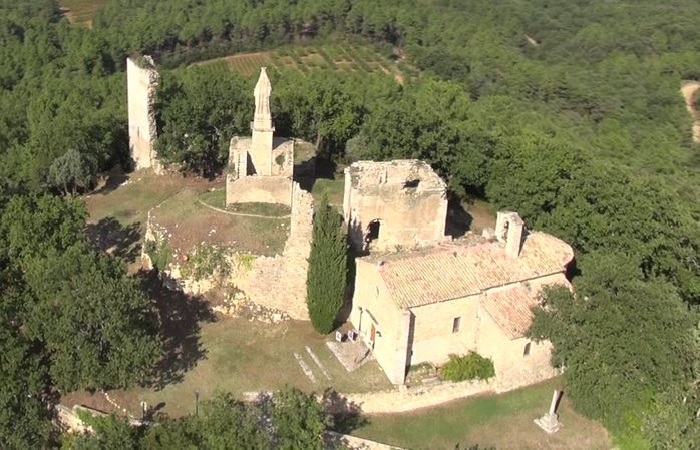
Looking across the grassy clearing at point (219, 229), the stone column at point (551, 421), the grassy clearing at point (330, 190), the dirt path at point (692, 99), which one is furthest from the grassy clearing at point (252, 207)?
the dirt path at point (692, 99)

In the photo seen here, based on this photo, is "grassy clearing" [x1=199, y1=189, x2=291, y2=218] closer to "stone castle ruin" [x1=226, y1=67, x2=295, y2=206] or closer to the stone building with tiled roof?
"stone castle ruin" [x1=226, y1=67, x2=295, y2=206]

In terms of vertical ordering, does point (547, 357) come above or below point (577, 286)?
below

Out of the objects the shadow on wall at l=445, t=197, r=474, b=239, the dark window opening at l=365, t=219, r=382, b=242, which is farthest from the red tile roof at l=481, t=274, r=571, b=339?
the shadow on wall at l=445, t=197, r=474, b=239

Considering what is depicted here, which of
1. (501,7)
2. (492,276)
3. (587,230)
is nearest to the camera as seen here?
(492,276)

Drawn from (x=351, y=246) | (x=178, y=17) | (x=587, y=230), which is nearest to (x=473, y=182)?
(x=587, y=230)

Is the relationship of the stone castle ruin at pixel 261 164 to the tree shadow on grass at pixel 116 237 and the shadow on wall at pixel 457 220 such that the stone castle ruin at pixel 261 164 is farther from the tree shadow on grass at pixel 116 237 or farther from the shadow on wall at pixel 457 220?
the shadow on wall at pixel 457 220

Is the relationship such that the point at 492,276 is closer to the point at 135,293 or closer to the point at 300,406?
the point at 300,406

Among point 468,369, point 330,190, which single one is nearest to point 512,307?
point 468,369
